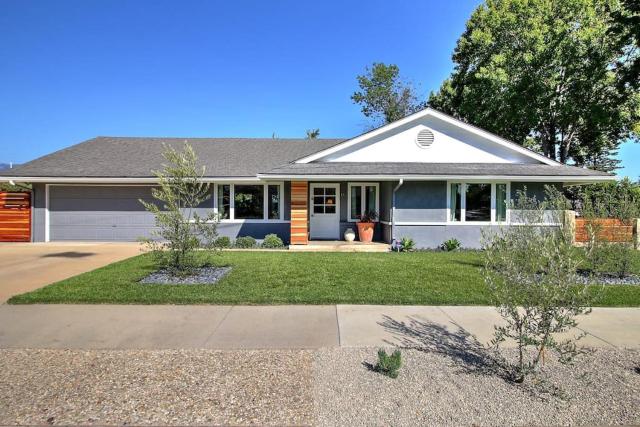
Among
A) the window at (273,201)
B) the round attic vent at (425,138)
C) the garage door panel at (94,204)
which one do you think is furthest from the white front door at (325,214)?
the garage door panel at (94,204)

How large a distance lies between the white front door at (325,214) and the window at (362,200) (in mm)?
563

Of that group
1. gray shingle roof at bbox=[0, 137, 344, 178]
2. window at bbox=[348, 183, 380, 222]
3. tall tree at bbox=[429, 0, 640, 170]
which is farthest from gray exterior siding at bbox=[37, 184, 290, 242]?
tall tree at bbox=[429, 0, 640, 170]

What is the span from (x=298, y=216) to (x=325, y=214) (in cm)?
181

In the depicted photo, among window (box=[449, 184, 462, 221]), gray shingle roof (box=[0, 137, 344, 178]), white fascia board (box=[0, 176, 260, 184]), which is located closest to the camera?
window (box=[449, 184, 462, 221])

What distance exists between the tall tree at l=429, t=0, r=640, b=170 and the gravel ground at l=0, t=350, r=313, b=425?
22945mm

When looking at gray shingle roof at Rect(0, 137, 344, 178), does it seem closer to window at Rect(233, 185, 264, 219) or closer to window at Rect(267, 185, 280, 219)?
window at Rect(233, 185, 264, 219)

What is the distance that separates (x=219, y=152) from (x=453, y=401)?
52.0 ft

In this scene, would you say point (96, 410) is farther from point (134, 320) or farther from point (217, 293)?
point (217, 293)

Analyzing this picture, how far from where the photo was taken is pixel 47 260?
420 inches

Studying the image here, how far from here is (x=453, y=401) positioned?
3.35 m

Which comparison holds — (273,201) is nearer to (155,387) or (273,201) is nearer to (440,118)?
(440,118)

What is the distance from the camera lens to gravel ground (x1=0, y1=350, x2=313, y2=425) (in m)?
3.08

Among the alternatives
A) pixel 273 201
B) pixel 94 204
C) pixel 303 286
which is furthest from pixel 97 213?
pixel 303 286

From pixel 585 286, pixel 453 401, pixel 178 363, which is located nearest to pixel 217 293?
pixel 178 363
